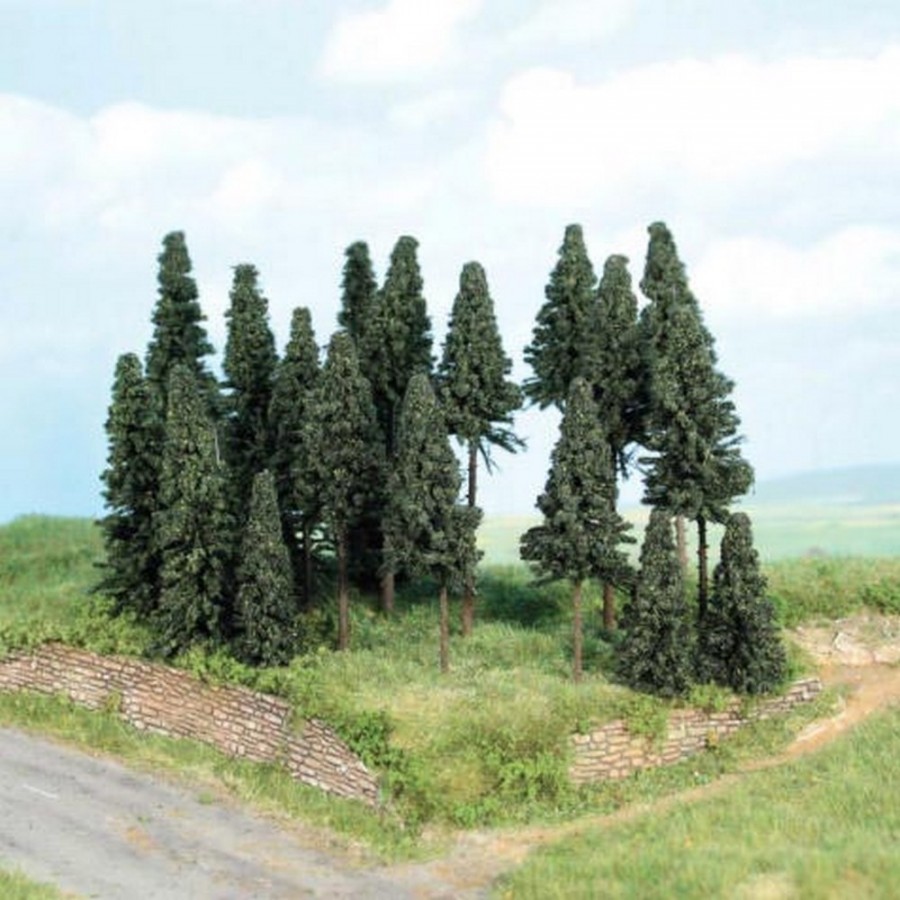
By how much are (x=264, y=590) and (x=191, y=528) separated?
12.0ft

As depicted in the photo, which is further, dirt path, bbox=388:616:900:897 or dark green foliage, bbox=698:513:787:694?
dark green foliage, bbox=698:513:787:694

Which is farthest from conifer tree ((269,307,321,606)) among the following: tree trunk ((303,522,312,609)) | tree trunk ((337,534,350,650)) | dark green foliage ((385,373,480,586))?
dark green foliage ((385,373,480,586))

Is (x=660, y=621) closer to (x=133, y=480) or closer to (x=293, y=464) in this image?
(x=293, y=464)

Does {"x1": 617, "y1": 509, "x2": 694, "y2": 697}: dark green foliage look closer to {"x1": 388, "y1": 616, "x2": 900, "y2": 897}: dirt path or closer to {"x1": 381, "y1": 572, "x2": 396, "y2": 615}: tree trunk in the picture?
{"x1": 388, "y1": 616, "x2": 900, "y2": 897}: dirt path

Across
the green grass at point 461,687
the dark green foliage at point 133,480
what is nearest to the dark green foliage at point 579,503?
the green grass at point 461,687

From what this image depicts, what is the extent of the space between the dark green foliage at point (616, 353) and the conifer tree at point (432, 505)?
9.58m

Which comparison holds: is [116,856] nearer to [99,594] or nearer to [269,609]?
[269,609]

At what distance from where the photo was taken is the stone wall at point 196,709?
3562cm

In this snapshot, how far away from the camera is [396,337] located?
157 feet

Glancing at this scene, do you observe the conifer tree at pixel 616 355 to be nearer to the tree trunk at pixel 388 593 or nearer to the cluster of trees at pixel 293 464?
the cluster of trees at pixel 293 464

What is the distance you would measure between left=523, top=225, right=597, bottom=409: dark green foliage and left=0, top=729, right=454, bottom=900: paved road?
21.3 m

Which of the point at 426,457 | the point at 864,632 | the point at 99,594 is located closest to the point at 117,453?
the point at 99,594

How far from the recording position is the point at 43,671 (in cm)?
4212

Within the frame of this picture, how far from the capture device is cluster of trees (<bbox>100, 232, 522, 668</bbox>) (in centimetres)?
3891
